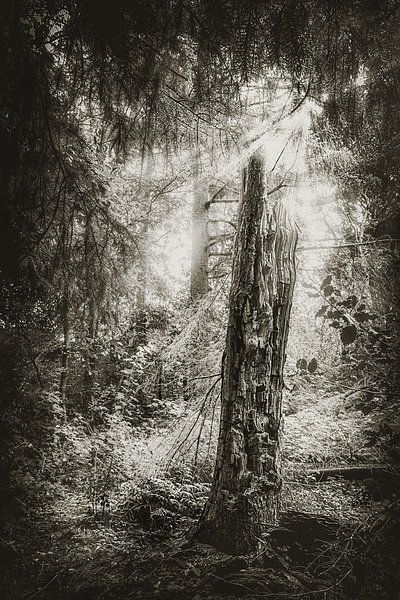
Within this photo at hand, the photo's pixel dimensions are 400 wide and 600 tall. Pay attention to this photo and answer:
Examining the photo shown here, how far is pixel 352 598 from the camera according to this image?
2.20 m

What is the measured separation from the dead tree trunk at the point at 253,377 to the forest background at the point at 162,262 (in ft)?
0.58

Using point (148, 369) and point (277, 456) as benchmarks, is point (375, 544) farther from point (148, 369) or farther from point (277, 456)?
point (148, 369)

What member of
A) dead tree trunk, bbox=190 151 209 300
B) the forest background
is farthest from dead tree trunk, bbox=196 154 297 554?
dead tree trunk, bbox=190 151 209 300

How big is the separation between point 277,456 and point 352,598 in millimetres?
1030

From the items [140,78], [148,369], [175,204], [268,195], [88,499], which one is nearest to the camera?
[140,78]

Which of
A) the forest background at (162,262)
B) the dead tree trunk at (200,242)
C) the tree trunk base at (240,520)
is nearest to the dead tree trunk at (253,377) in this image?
the tree trunk base at (240,520)

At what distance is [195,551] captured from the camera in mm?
2912

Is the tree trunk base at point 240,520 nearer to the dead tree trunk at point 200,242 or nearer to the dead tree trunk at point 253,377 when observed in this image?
the dead tree trunk at point 253,377

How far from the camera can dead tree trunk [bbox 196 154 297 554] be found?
2977 mm

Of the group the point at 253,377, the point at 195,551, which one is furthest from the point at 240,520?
the point at 253,377

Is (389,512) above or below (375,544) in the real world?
above

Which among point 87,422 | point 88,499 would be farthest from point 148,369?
point 88,499

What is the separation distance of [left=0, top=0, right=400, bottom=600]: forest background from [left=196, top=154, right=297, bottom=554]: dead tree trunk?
0.58 feet

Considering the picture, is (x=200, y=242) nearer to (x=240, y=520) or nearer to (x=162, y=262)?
(x=162, y=262)
